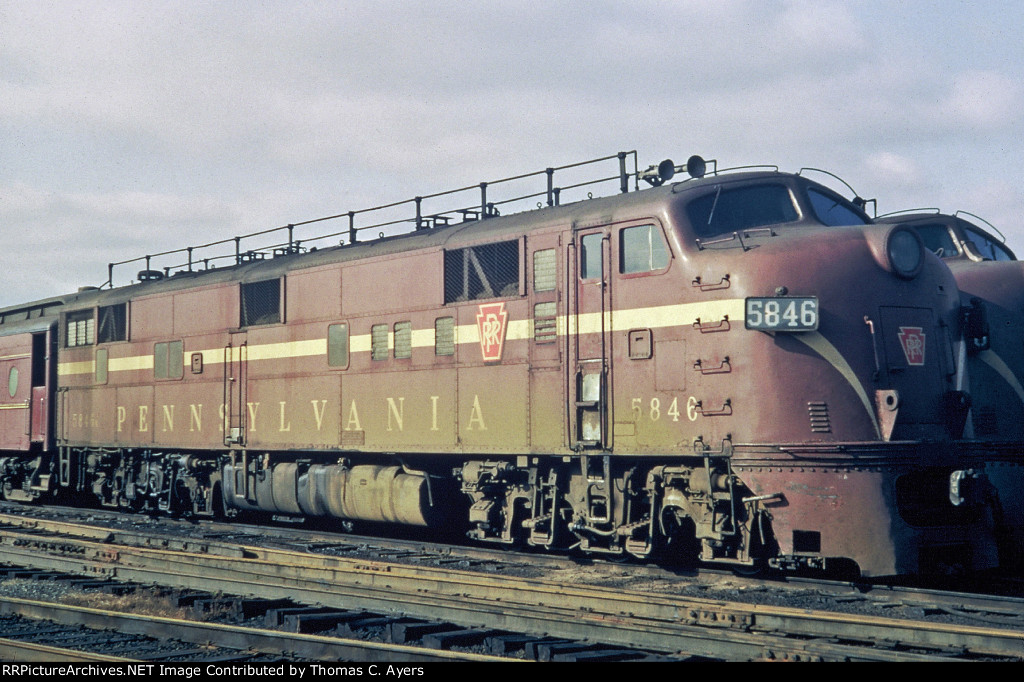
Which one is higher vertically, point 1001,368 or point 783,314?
point 783,314

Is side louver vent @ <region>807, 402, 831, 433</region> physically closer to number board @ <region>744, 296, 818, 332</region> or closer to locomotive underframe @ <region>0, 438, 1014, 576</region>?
locomotive underframe @ <region>0, 438, 1014, 576</region>

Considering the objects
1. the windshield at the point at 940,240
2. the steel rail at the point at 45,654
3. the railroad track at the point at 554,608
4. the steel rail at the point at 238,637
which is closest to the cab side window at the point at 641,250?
the railroad track at the point at 554,608

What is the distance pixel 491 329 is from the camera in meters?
14.4

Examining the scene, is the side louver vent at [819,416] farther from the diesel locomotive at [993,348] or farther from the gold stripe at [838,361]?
the diesel locomotive at [993,348]

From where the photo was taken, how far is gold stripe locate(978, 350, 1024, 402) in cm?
1394

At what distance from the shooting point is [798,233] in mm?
11969

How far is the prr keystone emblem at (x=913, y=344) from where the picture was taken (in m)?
11.6

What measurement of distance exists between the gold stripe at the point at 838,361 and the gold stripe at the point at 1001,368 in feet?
11.7

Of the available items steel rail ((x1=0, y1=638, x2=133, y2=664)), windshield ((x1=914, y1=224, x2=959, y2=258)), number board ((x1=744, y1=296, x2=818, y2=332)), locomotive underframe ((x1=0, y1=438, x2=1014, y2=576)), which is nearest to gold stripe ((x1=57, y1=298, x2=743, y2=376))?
number board ((x1=744, y1=296, x2=818, y2=332))

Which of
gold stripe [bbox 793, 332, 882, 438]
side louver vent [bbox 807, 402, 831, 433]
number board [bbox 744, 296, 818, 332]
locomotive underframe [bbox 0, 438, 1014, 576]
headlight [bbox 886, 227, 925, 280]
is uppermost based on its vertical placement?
headlight [bbox 886, 227, 925, 280]

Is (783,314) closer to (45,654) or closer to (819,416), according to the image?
(819,416)

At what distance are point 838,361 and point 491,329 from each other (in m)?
4.90

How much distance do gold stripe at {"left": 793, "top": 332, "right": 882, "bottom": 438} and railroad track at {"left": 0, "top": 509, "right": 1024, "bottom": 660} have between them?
251 centimetres

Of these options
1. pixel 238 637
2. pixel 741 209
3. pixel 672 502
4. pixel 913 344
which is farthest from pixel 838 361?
pixel 238 637
